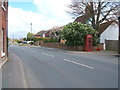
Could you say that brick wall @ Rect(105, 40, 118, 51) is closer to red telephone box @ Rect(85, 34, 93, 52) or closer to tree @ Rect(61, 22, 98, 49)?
tree @ Rect(61, 22, 98, 49)

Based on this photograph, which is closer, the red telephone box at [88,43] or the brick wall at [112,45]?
the red telephone box at [88,43]

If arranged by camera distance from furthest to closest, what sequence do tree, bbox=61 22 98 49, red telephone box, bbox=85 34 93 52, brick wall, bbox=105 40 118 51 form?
brick wall, bbox=105 40 118 51 < tree, bbox=61 22 98 49 < red telephone box, bbox=85 34 93 52

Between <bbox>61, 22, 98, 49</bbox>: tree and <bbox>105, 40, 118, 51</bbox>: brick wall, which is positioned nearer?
<bbox>61, 22, 98, 49</bbox>: tree

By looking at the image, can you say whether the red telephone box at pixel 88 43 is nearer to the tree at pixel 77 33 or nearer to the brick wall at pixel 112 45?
the tree at pixel 77 33

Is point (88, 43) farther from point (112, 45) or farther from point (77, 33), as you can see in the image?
point (112, 45)

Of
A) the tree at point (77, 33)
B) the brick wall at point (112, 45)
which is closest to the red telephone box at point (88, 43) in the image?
the tree at point (77, 33)

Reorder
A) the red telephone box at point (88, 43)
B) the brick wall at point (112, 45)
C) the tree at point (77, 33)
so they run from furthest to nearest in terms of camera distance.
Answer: the brick wall at point (112, 45)
the tree at point (77, 33)
the red telephone box at point (88, 43)

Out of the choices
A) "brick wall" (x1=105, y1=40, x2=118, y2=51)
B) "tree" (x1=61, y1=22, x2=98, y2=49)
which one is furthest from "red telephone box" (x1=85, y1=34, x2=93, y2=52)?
"brick wall" (x1=105, y1=40, x2=118, y2=51)

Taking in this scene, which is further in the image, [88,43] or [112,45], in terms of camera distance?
[112,45]

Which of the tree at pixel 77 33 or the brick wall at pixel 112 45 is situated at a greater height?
the tree at pixel 77 33

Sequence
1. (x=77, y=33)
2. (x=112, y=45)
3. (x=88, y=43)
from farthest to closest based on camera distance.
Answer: (x=112, y=45) < (x=77, y=33) < (x=88, y=43)

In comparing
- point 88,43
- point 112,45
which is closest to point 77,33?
point 88,43

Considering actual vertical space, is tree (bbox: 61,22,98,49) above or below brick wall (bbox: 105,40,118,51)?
above

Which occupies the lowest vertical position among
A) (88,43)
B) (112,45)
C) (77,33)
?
(112,45)
